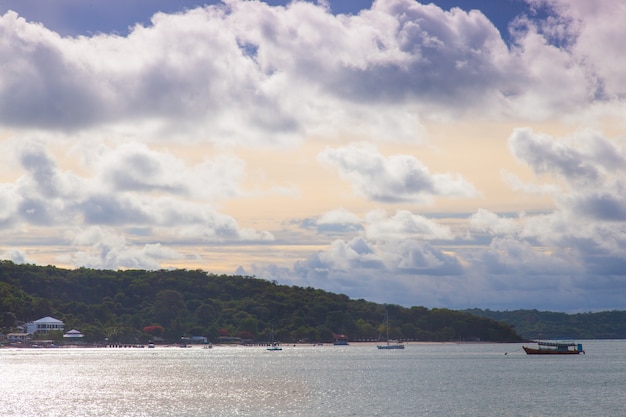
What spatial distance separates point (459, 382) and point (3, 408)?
78.1m

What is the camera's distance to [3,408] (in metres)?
109

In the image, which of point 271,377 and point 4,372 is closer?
point 271,377

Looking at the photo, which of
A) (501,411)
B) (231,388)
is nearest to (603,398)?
(501,411)

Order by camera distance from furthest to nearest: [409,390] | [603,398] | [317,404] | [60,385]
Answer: [60,385], [409,390], [603,398], [317,404]

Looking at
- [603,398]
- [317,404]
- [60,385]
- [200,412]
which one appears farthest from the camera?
[60,385]

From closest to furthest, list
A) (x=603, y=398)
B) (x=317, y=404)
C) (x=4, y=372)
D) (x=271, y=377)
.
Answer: (x=317, y=404) < (x=603, y=398) < (x=271, y=377) < (x=4, y=372)

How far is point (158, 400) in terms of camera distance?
119312 millimetres

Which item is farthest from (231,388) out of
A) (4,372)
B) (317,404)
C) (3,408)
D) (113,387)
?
(4,372)

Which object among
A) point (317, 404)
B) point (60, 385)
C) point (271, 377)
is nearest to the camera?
point (317, 404)

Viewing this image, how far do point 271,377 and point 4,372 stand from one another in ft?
186

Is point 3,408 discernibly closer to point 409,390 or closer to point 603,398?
point 409,390

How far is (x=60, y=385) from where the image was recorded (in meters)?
146

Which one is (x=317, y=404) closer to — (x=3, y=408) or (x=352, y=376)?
(x=3, y=408)

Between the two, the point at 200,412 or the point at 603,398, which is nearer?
the point at 200,412
